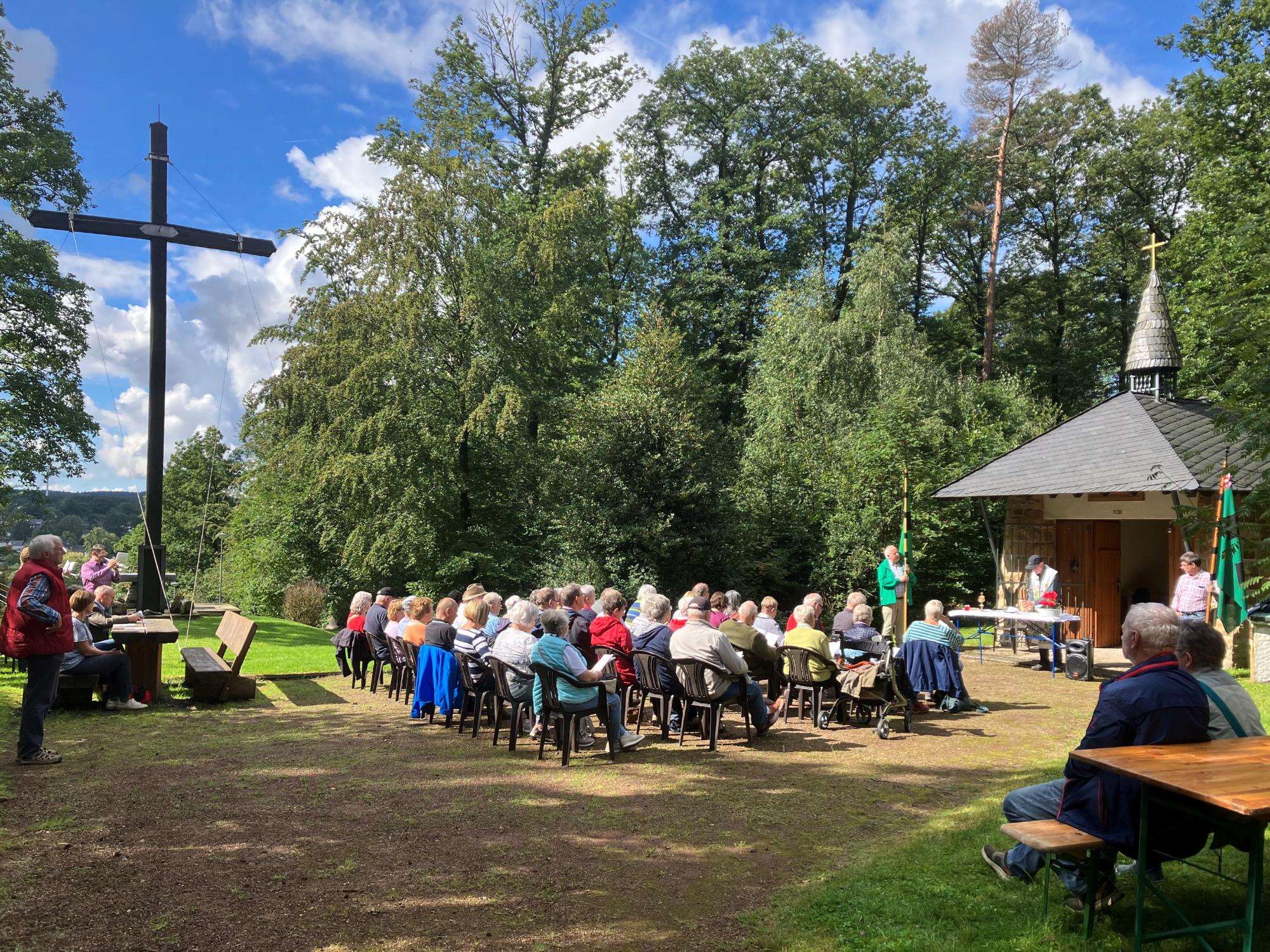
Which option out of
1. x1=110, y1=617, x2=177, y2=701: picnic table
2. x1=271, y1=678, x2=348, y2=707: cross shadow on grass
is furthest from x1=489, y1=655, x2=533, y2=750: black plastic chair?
x1=110, y1=617, x2=177, y2=701: picnic table

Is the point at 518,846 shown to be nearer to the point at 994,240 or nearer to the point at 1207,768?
the point at 1207,768

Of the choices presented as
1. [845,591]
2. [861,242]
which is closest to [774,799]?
[845,591]

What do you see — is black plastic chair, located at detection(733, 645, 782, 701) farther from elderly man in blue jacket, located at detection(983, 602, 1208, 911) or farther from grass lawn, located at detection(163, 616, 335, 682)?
grass lawn, located at detection(163, 616, 335, 682)

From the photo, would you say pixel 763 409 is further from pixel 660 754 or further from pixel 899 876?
pixel 899 876

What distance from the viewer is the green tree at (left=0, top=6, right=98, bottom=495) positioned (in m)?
17.0

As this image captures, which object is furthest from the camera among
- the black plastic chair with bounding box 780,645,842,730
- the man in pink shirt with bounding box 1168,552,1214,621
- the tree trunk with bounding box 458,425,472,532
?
the tree trunk with bounding box 458,425,472,532

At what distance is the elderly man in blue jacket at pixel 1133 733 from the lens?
11.6 feet

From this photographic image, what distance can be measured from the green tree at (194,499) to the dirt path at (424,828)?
2909 cm

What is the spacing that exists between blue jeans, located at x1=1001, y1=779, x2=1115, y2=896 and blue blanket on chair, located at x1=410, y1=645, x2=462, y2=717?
5105 mm

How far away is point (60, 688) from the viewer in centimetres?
805

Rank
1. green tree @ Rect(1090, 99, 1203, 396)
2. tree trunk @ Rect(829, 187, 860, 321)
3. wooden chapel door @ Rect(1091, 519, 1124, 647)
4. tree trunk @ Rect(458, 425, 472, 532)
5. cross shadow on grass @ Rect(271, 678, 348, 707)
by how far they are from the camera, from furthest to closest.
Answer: tree trunk @ Rect(829, 187, 860, 321)
green tree @ Rect(1090, 99, 1203, 396)
tree trunk @ Rect(458, 425, 472, 532)
wooden chapel door @ Rect(1091, 519, 1124, 647)
cross shadow on grass @ Rect(271, 678, 348, 707)

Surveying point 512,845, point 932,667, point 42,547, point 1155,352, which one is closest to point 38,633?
point 42,547

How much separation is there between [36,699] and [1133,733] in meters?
6.94

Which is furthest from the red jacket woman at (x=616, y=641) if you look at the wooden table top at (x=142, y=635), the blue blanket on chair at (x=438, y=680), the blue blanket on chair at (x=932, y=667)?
the wooden table top at (x=142, y=635)
